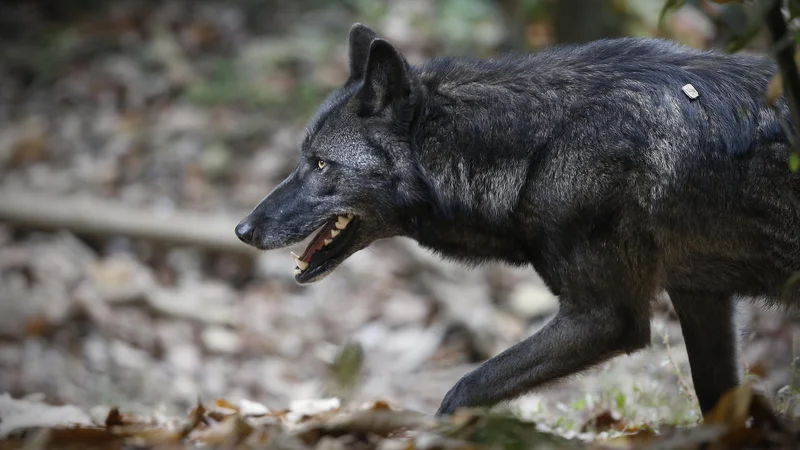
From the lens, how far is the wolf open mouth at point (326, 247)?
5180 mm

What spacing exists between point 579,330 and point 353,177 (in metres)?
1.45

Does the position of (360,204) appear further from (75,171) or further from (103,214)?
(75,171)

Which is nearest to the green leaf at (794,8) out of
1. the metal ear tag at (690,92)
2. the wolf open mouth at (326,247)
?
the metal ear tag at (690,92)

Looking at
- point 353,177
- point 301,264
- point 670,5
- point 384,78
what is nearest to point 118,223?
point 301,264

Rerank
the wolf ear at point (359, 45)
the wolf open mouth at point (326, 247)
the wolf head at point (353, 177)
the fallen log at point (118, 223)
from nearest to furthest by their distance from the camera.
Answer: the wolf head at point (353, 177), the wolf open mouth at point (326, 247), the wolf ear at point (359, 45), the fallen log at point (118, 223)

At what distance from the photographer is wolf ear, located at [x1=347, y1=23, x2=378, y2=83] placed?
5434 millimetres

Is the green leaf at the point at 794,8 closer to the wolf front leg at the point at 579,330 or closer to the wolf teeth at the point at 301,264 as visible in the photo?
the wolf front leg at the point at 579,330

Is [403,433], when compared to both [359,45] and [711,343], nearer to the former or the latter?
[711,343]

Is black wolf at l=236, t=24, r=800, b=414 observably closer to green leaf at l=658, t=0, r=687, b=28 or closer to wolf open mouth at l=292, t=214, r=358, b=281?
wolf open mouth at l=292, t=214, r=358, b=281

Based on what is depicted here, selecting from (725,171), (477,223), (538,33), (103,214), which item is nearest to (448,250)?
(477,223)

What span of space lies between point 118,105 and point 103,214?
3141 mm

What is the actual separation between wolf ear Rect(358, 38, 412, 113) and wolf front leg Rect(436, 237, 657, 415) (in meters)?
1.30

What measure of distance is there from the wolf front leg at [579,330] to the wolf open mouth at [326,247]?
1124mm

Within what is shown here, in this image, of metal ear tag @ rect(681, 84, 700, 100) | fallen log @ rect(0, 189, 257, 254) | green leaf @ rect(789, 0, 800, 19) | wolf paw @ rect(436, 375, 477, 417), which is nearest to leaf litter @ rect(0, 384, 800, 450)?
wolf paw @ rect(436, 375, 477, 417)
